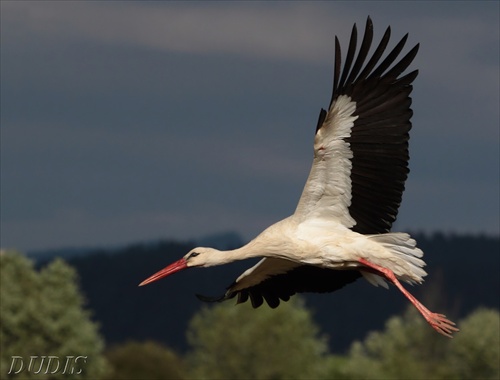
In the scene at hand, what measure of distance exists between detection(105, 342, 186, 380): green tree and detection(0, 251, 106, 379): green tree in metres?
1.11

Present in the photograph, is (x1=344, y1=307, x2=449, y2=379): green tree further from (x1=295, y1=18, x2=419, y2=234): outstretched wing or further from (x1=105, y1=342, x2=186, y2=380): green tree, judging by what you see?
(x1=295, y1=18, x2=419, y2=234): outstretched wing

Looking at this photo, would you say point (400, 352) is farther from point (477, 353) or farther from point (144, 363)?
point (144, 363)

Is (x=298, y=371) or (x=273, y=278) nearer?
(x=273, y=278)

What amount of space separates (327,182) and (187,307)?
465 feet

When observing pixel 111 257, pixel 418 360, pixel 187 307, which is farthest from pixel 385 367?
pixel 111 257

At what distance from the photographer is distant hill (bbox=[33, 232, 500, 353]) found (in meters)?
151

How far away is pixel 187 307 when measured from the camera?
155m

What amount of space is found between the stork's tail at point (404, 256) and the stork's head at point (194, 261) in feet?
4.83

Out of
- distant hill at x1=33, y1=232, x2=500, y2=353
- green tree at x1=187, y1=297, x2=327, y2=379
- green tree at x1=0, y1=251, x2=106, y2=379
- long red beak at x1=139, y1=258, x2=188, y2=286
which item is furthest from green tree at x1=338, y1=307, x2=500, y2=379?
distant hill at x1=33, y1=232, x2=500, y2=353

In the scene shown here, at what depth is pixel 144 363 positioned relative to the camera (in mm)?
51656

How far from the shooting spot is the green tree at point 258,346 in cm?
5494

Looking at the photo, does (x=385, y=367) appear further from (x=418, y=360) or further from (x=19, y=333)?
(x=19, y=333)

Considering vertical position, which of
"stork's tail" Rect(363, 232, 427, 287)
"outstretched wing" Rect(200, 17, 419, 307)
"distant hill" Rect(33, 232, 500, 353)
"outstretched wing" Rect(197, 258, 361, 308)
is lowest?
"distant hill" Rect(33, 232, 500, 353)

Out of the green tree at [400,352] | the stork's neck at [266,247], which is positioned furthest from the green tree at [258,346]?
the stork's neck at [266,247]
